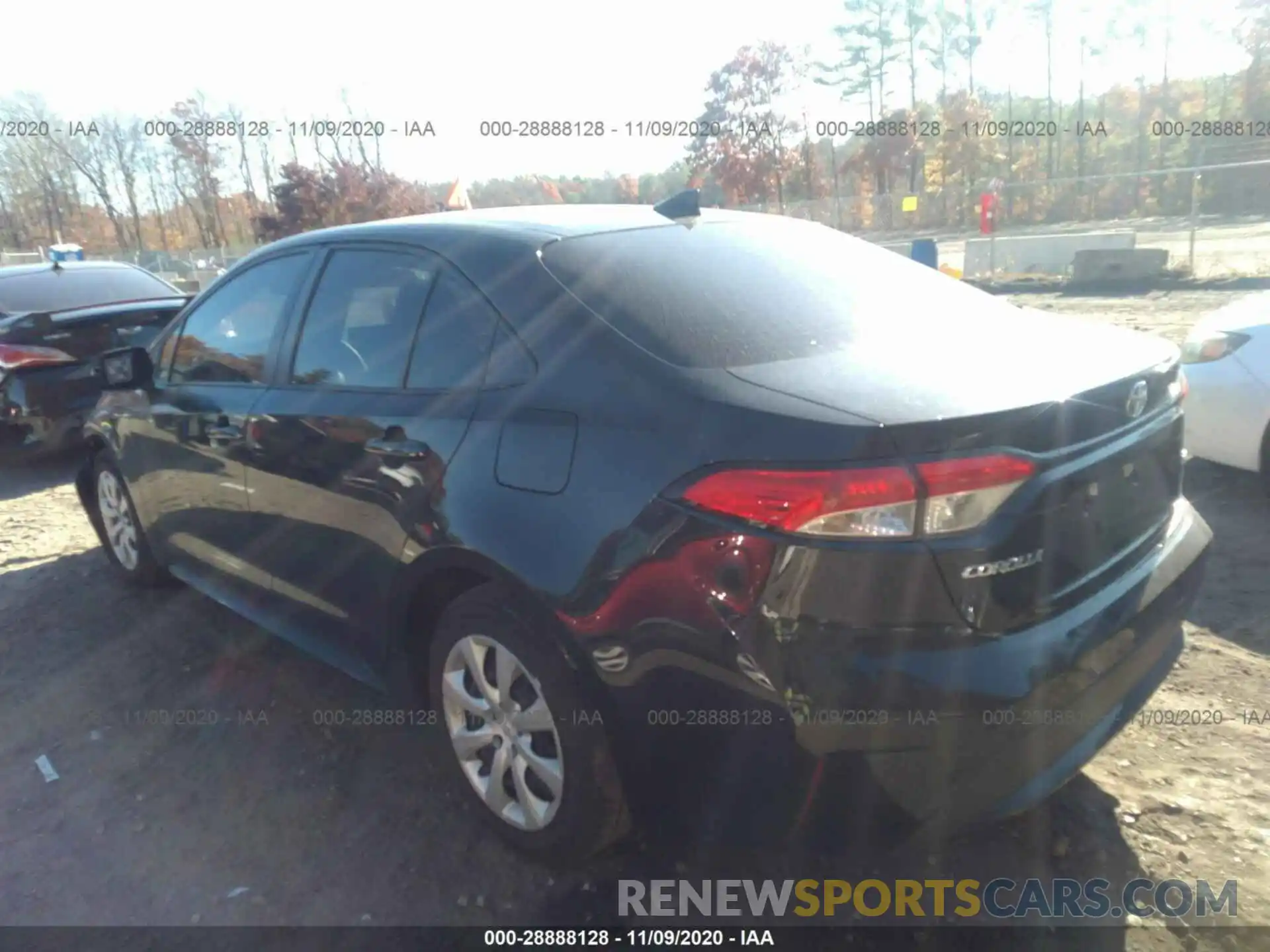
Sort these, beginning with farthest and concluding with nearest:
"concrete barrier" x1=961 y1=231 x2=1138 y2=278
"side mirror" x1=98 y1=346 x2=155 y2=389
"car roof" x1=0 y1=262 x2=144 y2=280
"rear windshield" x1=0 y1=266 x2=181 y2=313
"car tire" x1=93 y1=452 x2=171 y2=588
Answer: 1. "concrete barrier" x1=961 y1=231 x2=1138 y2=278
2. "car roof" x1=0 y1=262 x2=144 y2=280
3. "rear windshield" x1=0 y1=266 x2=181 y2=313
4. "car tire" x1=93 y1=452 x2=171 y2=588
5. "side mirror" x1=98 y1=346 x2=155 y2=389

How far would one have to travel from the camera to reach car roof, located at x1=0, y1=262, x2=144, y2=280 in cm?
763

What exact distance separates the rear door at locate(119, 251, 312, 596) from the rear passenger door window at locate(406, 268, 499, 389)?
0.86 m

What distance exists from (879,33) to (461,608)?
171 feet

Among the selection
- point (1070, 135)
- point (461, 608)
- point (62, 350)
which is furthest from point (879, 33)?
point (461, 608)

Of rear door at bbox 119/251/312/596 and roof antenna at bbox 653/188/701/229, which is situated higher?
roof antenna at bbox 653/188/701/229

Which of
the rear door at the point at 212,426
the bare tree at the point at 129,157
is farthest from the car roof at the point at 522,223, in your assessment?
the bare tree at the point at 129,157

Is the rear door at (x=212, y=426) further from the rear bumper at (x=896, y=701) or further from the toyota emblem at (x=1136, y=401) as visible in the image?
the toyota emblem at (x=1136, y=401)

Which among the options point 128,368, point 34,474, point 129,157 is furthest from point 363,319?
point 129,157

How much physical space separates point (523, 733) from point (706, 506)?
3.08 feet

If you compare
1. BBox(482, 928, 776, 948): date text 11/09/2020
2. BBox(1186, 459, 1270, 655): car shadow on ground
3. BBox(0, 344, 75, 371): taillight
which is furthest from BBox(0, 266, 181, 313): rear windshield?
BBox(1186, 459, 1270, 655): car shadow on ground

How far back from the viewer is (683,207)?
125 inches

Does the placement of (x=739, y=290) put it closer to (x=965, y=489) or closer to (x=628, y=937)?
(x=965, y=489)

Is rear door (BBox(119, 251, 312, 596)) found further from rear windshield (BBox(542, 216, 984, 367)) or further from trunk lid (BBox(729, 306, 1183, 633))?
trunk lid (BBox(729, 306, 1183, 633))

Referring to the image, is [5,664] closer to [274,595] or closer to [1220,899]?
[274,595]
